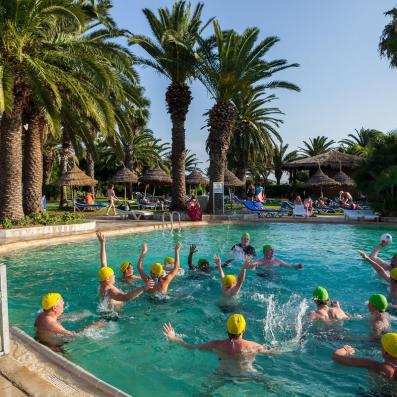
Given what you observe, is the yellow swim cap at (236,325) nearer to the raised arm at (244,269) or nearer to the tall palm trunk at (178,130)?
the raised arm at (244,269)

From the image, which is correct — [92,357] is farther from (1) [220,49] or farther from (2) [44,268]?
(1) [220,49]

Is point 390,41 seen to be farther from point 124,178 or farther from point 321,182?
point 124,178

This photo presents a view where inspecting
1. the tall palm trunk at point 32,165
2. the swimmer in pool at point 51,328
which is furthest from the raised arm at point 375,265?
the tall palm trunk at point 32,165

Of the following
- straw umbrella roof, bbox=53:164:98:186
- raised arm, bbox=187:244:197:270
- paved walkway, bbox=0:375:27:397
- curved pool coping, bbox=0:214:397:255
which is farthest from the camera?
straw umbrella roof, bbox=53:164:98:186

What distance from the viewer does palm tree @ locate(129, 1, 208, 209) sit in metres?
21.7

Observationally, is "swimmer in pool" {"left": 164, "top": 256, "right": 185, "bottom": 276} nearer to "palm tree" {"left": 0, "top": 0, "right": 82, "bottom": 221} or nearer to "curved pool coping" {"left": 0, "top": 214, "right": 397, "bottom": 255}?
"curved pool coping" {"left": 0, "top": 214, "right": 397, "bottom": 255}

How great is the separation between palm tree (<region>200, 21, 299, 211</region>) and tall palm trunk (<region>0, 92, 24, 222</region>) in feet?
34.2

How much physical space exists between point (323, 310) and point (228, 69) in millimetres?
17128

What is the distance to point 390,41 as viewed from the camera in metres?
25.5

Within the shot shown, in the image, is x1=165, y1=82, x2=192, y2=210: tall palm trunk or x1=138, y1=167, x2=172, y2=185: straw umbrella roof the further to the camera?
x1=138, y1=167, x2=172, y2=185: straw umbrella roof

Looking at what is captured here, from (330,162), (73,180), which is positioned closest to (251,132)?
(330,162)

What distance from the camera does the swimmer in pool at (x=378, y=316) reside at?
551cm

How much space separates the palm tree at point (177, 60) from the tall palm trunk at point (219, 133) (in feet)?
5.36

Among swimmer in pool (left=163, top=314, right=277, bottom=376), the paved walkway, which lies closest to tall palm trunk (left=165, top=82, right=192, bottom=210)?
swimmer in pool (left=163, top=314, right=277, bottom=376)
